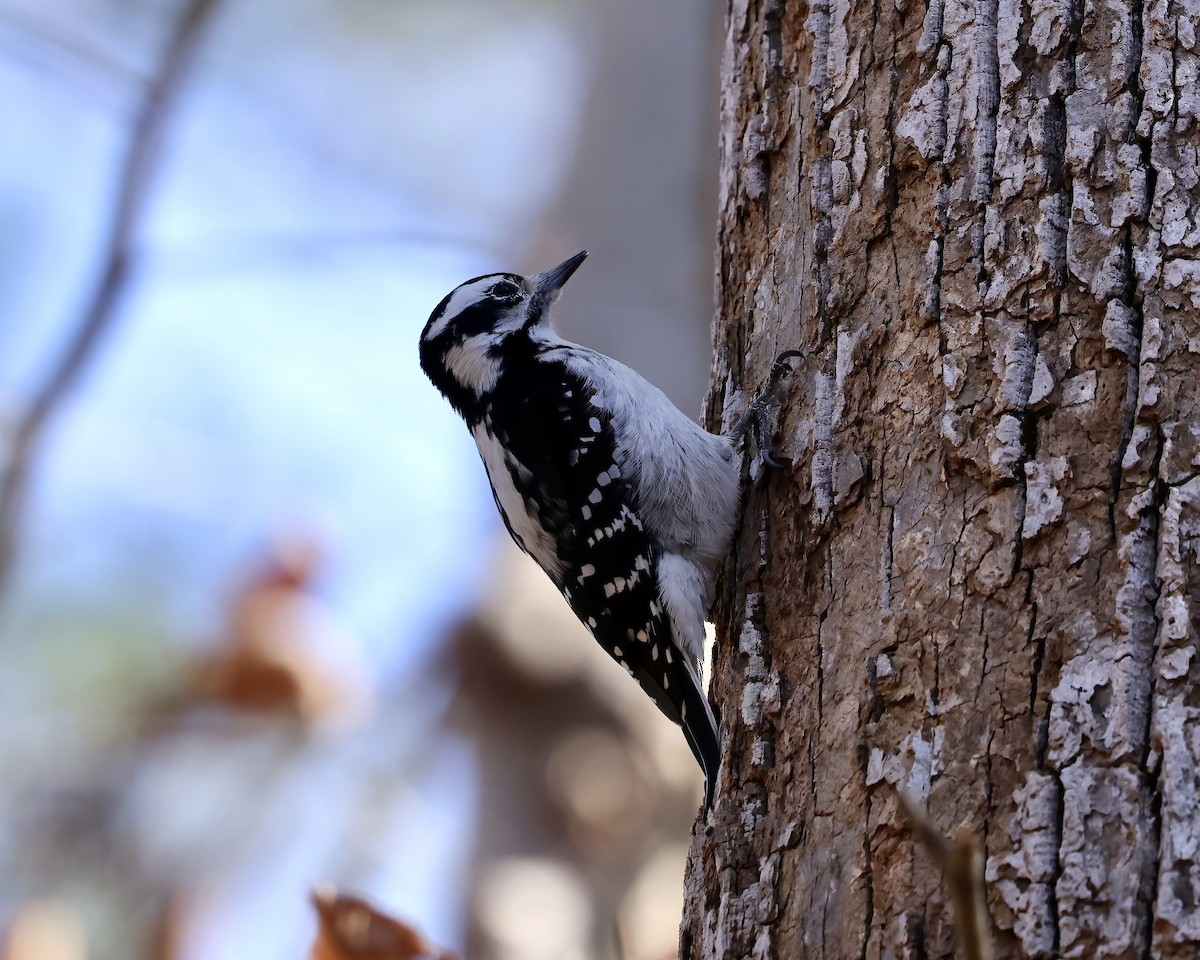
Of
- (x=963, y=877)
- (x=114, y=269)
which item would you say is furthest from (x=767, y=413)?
(x=114, y=269)

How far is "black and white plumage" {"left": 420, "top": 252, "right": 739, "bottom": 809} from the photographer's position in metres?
2.95

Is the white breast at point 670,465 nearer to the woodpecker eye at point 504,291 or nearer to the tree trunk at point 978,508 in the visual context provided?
the tree trunk at point 978,508

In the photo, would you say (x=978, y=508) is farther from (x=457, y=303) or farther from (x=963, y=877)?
(x=457, y=303)

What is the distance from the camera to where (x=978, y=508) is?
78.9 inches

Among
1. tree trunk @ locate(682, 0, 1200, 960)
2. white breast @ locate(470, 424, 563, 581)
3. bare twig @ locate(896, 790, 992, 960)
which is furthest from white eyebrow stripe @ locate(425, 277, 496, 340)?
bare twig @ locate(896, 790, 992, 960)

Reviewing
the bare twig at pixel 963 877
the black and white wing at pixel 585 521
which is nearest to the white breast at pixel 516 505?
the black and white wing at pixel 585 521

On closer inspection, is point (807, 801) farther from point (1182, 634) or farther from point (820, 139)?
point (820, 139)

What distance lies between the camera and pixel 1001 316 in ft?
6.92

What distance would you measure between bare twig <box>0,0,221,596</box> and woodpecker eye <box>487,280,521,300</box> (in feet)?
4.69

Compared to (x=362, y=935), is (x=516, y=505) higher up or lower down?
higher up

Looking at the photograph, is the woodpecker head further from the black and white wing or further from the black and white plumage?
the black and white wing

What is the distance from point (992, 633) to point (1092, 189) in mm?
791

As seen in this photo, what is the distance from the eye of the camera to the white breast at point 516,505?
11.0 ft

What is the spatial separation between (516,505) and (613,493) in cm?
33
